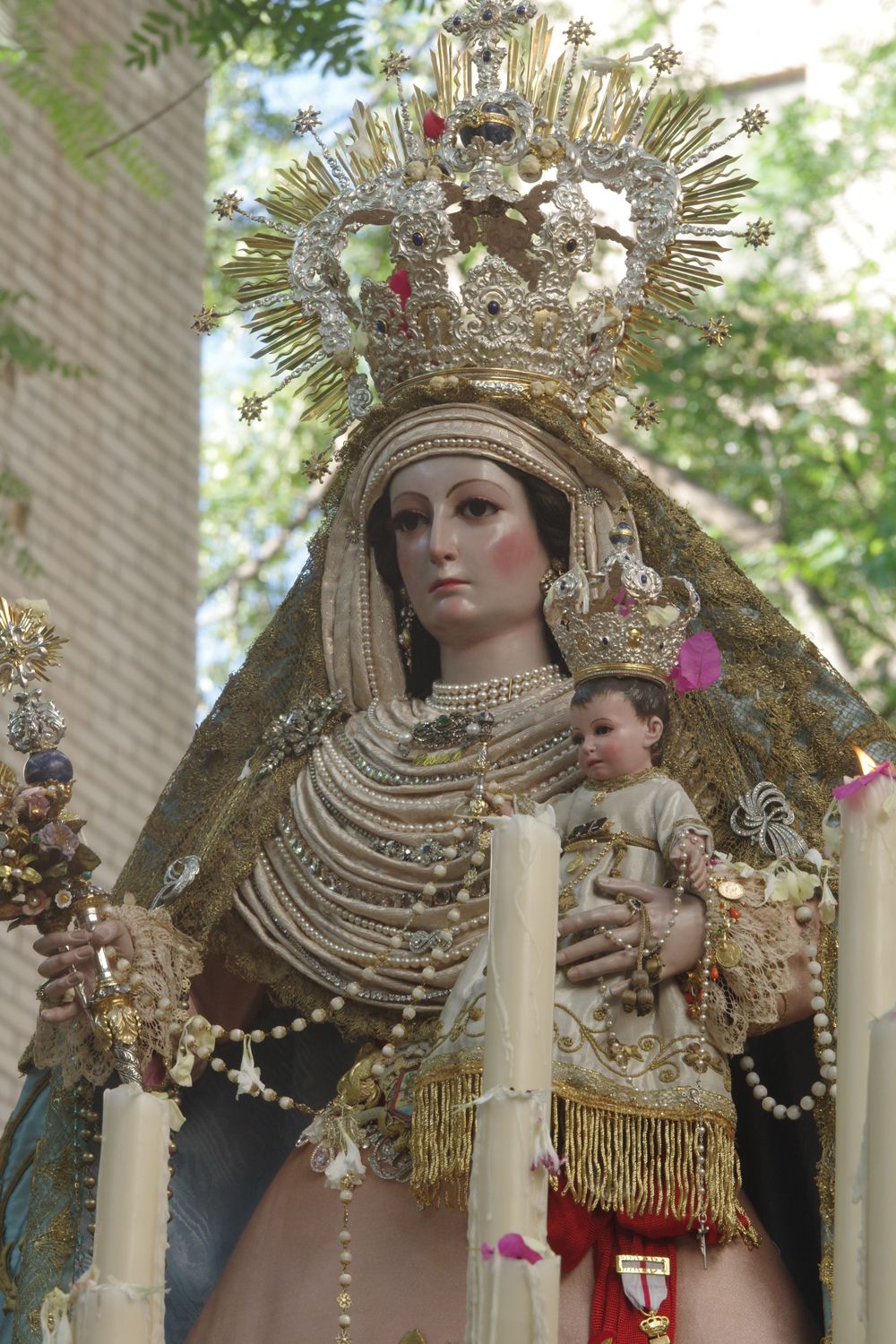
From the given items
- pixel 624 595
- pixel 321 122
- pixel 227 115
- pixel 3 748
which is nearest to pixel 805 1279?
pixel 624 595

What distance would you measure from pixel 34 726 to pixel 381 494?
118cm

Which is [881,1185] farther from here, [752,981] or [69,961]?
[69,961]

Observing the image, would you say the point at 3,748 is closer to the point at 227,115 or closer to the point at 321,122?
the point at 321,122

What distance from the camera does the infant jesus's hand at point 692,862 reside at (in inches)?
136

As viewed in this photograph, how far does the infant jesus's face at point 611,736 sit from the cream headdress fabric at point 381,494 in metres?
0.54

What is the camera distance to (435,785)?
13.1ft

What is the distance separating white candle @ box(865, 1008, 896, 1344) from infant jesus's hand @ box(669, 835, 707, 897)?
184 cm

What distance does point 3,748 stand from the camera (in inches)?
239

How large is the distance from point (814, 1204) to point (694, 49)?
27.6 ft

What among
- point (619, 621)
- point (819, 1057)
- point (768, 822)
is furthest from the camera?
point (768, 822)

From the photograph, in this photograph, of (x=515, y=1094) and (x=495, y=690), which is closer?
(x=515, y=1094)

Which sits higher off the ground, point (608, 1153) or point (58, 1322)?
point (608, 1153)

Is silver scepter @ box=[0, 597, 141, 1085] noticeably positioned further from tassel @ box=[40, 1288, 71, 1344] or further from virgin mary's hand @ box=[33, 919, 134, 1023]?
tassel @ box=[40, 1288, 71, 1344]

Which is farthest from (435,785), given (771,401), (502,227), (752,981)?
(771,401)
